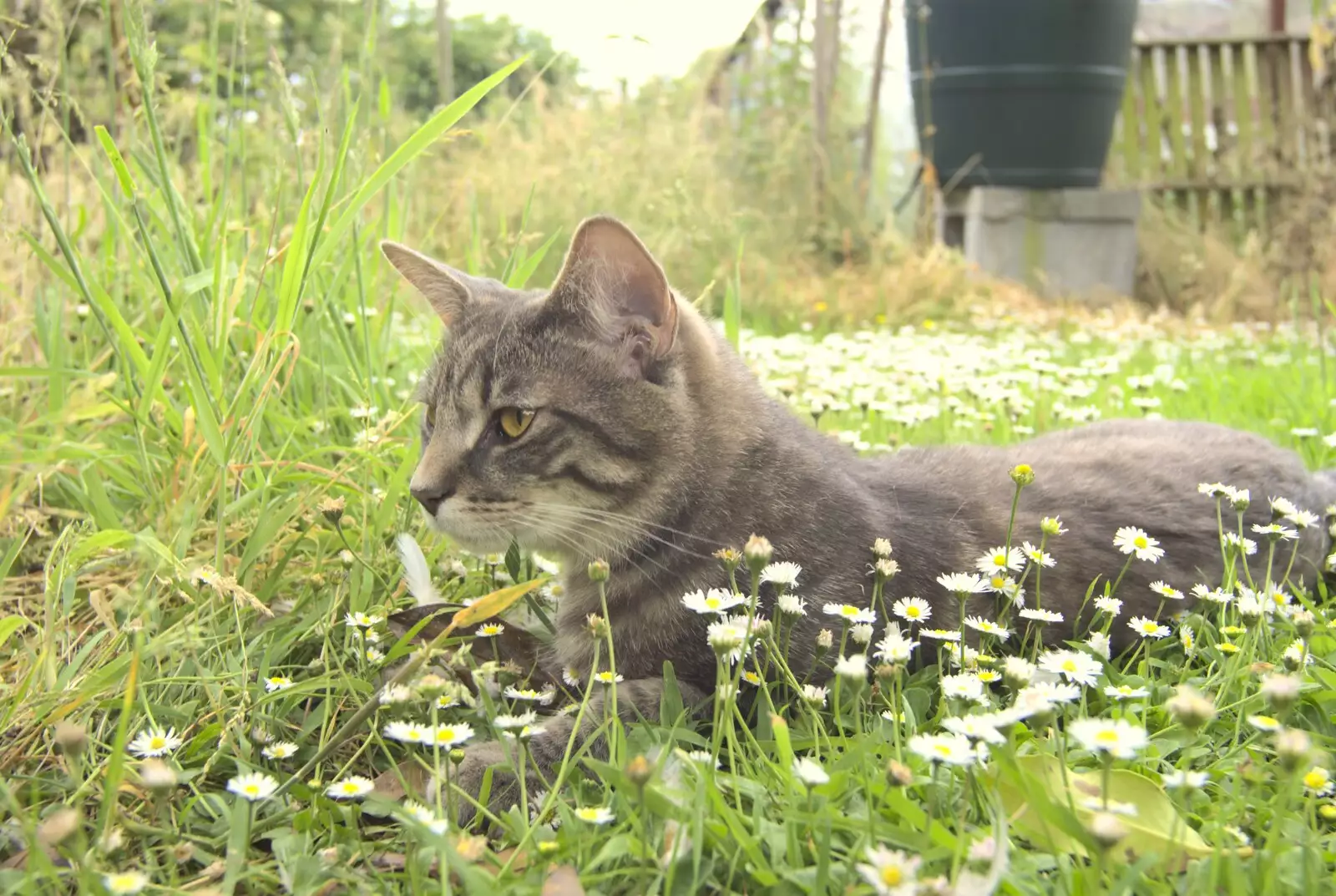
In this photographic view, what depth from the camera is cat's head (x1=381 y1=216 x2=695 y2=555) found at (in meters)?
2.10

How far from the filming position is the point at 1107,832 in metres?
1.10

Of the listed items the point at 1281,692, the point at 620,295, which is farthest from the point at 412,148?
the point at 1281,692

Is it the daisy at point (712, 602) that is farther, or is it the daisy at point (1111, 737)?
the daisy at point (712, 602)

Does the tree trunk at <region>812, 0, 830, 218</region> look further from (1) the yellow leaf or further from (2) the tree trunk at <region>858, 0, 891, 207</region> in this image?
(1) the yellow leaf

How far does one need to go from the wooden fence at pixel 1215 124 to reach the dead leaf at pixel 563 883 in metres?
9.72

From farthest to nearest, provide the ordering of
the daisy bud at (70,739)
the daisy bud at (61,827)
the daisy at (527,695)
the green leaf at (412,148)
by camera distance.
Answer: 1. the green leaf at (412,148)
2. the daisy at (527,695)
3. the daisy bud at (70,739)
4. the daisy bud at (61,827)

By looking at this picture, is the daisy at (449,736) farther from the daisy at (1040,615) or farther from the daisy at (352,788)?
the daisy at (1040,615)

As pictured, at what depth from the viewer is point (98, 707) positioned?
1.76m

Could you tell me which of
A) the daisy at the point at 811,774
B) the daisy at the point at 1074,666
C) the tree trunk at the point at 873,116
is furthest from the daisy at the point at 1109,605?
the tree trunk at the point at 873,116

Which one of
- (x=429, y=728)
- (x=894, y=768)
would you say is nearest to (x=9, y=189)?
(x=429, y=728)

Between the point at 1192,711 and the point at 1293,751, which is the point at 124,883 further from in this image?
the point at 1293,751

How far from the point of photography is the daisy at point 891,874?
44.6 inches

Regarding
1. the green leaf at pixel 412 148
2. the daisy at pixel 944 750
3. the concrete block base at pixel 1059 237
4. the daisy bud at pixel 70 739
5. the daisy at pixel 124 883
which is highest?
the green leaf at pixel 412 148

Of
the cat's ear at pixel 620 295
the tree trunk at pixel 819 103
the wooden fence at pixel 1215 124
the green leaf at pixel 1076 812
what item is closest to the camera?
the green leaf at pixel 1076 812
